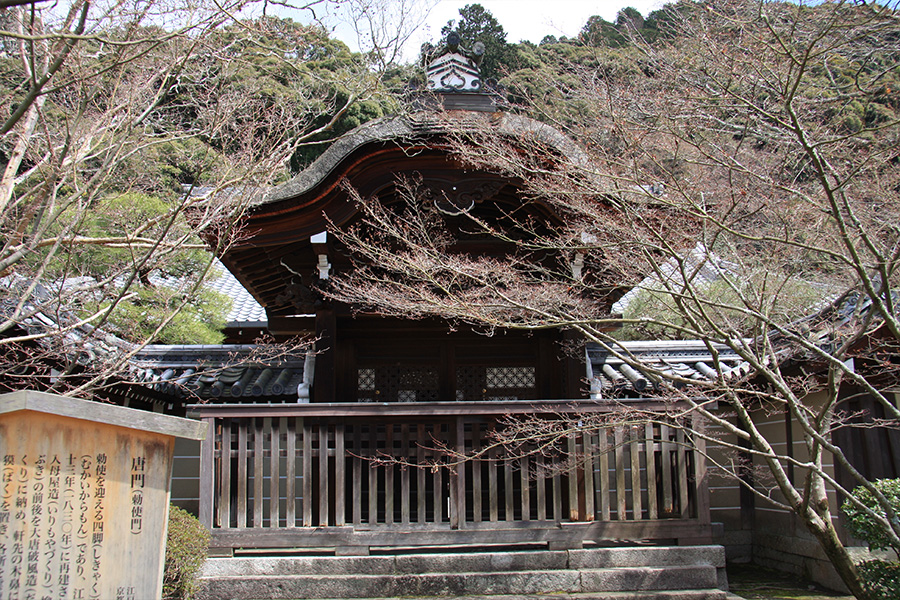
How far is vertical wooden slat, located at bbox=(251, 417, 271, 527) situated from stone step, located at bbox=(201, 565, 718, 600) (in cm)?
54

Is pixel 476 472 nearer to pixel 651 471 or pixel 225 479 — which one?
pixel 651 471

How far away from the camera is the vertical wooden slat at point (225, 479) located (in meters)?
6.48

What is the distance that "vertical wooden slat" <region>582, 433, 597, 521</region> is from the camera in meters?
6.79

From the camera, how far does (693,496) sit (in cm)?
675

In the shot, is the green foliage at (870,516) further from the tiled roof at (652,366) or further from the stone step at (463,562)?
the tiled roof at (652,366)

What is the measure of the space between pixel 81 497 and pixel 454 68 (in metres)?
6.75

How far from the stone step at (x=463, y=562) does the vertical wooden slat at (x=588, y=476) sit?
53 cm

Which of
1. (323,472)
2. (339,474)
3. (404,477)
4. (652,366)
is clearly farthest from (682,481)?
(323,472)

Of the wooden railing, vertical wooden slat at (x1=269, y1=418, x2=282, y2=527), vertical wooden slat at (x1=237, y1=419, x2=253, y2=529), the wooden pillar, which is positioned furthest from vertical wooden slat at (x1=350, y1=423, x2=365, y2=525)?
the wooden pillar

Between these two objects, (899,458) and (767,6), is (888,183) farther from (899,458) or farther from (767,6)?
(899,458)

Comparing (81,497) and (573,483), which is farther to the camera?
(573,483)

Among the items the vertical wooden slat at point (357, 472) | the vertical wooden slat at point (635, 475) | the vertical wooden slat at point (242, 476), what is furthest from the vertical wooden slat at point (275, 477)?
the vertical wooden slat at point (635, 475)

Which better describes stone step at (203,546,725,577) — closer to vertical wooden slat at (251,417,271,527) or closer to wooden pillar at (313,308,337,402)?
vertical wooden slat at (251,417,271,527)

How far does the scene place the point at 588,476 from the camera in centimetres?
693
